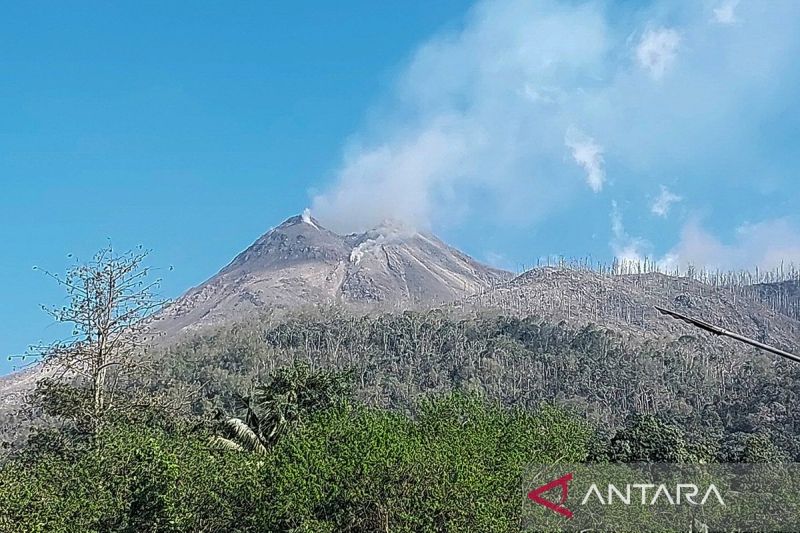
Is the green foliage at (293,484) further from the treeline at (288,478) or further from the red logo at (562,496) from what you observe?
the red logo at (562,496)

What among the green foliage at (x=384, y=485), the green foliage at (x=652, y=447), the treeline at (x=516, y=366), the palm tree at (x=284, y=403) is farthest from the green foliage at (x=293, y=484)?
the treeline at (x=516, y=366)

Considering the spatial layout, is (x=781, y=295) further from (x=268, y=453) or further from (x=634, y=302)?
(x=268, y=453)

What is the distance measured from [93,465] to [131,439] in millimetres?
879

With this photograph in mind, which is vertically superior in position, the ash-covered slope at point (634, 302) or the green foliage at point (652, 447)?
the ash-covered slope at point (634, 302)

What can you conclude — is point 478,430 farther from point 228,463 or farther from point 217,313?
point 217,313

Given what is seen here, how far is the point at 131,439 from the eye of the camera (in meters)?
17.5

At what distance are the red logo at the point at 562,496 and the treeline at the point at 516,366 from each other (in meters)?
45.0

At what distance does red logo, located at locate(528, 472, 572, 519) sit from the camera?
16.4m

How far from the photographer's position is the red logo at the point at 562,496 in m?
16.4

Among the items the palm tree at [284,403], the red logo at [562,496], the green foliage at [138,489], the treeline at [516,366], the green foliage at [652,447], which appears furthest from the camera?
the treeline at [516,366]

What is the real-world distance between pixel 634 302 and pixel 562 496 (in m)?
145

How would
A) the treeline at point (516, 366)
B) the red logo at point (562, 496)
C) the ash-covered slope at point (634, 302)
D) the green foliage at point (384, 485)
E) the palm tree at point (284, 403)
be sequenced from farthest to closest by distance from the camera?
the ash-covered slope at point (634, 302) < the treeline at point (516, 366) < the palm tree at point (284, 403) < the red logo at point (562, 496) < the green foliage at point (384, 485)

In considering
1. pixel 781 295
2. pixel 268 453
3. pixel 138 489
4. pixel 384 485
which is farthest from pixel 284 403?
pixel 781 295

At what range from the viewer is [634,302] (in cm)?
15675
